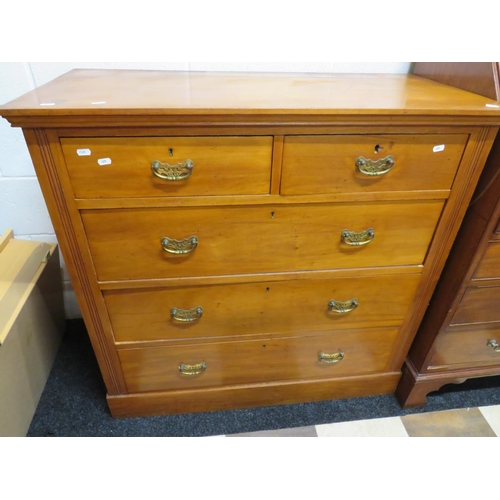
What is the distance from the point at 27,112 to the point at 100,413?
3.27 feet

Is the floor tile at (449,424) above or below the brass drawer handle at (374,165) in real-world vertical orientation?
below

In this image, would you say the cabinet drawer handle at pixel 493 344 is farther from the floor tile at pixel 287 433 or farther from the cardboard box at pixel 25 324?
the cardboard box at pixel 25 324

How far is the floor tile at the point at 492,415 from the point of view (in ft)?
4.15

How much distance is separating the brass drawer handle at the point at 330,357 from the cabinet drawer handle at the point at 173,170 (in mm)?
743

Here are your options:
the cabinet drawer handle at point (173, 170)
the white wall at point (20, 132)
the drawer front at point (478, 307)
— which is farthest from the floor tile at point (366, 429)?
the white wall at point (20, 132)

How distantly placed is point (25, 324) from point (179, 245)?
654 mm

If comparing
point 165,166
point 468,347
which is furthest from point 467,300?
point 165,166

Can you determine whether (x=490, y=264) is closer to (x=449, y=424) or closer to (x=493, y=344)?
(x=493, y=344)

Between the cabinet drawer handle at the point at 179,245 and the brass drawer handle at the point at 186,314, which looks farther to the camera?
the brass drawer handle at the point at 186,314

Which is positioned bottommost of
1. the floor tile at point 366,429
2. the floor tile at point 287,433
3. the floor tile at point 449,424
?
the floor tile at point 449,424

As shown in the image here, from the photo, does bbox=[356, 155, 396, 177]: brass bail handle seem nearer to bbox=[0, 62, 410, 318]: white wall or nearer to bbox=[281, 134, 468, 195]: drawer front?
bbox=[281, 134, 468, 195]: drawer front

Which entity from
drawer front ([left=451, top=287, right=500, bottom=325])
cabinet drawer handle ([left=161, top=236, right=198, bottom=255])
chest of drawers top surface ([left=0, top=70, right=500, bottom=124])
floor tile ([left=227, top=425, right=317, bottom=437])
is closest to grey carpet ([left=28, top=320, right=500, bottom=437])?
floor tile ([left=227, top=425, right=317, bottom=437])

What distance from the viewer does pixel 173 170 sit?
2.67 ft

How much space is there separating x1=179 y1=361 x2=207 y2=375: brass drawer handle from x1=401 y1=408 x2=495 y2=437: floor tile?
28.5 inches
